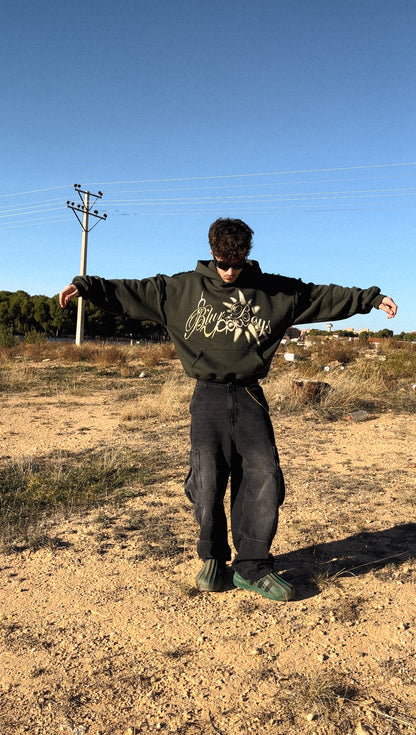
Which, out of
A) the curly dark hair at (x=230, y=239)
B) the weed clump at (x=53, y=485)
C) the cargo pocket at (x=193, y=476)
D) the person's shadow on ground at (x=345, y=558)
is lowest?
the weed clump at (x=53, y=485)

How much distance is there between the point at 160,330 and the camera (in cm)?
4966

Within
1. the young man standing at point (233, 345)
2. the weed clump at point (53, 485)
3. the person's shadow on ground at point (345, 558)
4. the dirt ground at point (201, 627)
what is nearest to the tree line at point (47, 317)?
the weed clump at point (53, 485)

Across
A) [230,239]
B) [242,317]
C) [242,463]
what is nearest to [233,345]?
[242,317]

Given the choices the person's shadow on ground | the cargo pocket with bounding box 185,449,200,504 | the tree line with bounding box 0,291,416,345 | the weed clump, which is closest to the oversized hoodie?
the cargo pocket with bounding box 185,449,200,504

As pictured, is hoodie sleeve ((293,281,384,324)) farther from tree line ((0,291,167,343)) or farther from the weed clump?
tree line ((0,291,167,343))

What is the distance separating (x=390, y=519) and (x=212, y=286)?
253cm

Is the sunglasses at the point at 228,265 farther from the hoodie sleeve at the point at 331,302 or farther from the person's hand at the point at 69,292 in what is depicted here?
the person's hand at the point at 69,292

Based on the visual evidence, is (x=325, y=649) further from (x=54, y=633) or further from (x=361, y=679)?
(x=54, y=633)

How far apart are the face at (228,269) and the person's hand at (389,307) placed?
32.0 inches

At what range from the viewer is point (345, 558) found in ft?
11.6

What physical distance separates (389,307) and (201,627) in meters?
1.96

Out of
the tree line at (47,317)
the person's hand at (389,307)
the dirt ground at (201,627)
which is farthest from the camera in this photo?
the tree line at (47,317)

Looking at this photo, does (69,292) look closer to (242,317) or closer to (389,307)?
(242,317)

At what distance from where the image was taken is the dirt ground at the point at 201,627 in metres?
2.10
